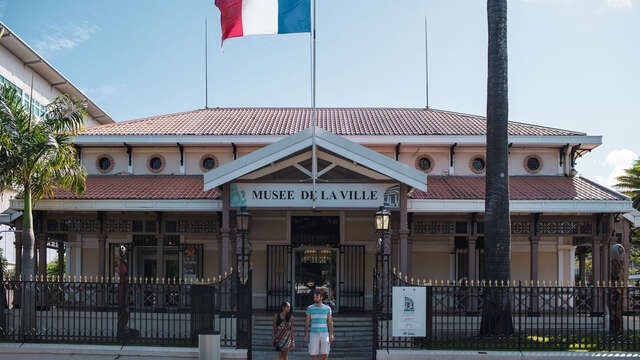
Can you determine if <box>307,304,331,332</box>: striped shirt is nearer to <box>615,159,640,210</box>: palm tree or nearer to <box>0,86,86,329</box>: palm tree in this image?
<box>0,86,86,329</box>: palm tree

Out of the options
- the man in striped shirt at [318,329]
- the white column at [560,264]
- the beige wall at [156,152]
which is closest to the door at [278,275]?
the beige wall at [156,152]

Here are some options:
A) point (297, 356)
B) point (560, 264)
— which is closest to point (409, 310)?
point (297, 356)

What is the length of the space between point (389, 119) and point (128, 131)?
378 inches

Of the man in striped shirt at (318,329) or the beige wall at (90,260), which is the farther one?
the beige wall at (90,260)

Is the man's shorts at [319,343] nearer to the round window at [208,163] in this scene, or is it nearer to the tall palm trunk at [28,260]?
the tall palm trunk at [28,260]

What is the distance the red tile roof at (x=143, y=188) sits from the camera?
660 inches

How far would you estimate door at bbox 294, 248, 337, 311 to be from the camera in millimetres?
18078

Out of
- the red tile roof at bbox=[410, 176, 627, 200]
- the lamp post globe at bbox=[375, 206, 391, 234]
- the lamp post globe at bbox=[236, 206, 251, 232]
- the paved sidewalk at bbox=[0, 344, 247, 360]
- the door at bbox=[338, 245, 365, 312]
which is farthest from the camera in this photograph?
the door at bbox=[338, 245, 365, 312]

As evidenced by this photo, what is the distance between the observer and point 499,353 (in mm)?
11656

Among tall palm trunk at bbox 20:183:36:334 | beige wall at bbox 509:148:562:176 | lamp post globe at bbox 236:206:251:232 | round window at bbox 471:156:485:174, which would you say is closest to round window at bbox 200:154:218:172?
tall palm trunk at bbox 20:183:36:334

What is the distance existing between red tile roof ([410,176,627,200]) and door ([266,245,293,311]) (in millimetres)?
4772

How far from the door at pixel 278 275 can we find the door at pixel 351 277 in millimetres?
1698

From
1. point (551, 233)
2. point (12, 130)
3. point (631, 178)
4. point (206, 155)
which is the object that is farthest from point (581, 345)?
point (631, 178)

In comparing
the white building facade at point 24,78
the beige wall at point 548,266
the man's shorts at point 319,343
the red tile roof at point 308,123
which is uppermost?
the white building facade at point 24,78
